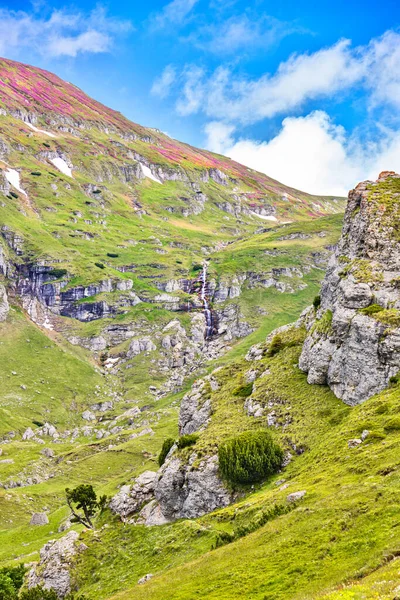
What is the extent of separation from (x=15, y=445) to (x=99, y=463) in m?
33.7

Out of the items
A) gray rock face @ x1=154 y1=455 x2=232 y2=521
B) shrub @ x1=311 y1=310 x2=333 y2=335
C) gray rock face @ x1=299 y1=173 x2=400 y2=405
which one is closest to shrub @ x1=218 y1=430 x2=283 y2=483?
gray rock face @ x1=154 y1=455 x2=232 y2=521

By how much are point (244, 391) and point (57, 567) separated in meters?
37.1

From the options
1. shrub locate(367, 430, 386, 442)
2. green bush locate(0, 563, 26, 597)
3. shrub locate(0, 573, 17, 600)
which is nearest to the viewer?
shrub locate(367, 430, 386, 442)

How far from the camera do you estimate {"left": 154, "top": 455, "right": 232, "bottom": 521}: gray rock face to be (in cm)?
5188

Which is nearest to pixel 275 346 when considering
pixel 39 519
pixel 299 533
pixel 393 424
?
pixel 393 424

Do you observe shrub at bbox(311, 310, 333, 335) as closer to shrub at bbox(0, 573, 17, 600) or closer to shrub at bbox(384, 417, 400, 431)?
shrub at bbox(384, 417, 400, 431)

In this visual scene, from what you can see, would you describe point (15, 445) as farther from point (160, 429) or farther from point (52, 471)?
point (160, 429)

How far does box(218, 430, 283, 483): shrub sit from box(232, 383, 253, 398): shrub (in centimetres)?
1850

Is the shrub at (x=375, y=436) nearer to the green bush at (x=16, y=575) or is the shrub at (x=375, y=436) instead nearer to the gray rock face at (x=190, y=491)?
the gray rock face at (x=190, y=491)

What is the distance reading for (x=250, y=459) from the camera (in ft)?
161

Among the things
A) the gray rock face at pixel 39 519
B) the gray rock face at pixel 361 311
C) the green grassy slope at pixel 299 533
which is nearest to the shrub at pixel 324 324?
the gray rock face at pixel 361 311

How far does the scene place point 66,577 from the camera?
146 feet

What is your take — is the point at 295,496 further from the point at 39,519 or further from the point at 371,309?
the point at 39,519

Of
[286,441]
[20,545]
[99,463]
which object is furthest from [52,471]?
[286,441]
